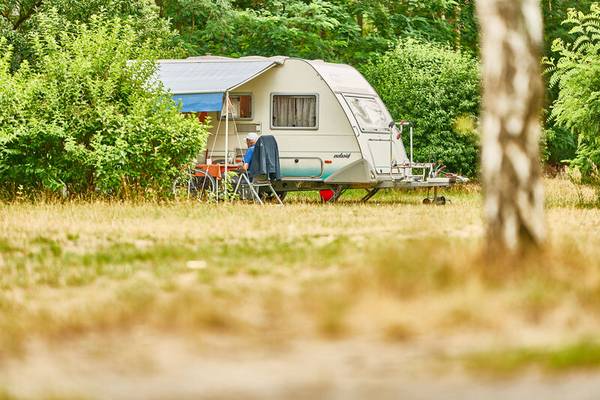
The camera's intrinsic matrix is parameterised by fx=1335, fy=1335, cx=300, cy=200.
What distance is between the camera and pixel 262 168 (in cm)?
2398

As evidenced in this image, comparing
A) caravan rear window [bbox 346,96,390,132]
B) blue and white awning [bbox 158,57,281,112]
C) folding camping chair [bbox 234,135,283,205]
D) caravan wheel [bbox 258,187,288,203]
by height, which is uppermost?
blue and white awning [bbox 158,57,281,112]

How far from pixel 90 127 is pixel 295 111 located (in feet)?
14.1

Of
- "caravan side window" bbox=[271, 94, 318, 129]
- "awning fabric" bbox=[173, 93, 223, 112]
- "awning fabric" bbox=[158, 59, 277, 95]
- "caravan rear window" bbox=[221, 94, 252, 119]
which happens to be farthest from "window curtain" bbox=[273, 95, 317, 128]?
"awning fabric" bbox=[173, 93, 223, 112]

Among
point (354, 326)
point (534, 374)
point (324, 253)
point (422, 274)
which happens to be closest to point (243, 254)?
point (324, 253)

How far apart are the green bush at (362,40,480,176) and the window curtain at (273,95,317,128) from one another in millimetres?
7682

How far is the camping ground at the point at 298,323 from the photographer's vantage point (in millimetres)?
6359

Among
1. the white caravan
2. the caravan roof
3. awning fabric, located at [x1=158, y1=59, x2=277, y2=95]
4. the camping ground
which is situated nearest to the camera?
the camping ground

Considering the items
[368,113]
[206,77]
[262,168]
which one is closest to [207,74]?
[206,77]

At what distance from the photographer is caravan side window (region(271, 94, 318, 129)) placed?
2550 cm

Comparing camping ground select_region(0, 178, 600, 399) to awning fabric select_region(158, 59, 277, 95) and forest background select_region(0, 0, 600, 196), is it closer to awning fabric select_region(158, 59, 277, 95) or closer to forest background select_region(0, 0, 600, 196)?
forest background select_region(0, 0, 600, 196)

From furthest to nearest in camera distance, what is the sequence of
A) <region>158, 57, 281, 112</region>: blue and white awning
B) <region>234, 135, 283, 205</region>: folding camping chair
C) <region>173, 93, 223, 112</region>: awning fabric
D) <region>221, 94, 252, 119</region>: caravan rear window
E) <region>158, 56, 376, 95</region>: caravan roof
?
<region>221, 94, 252, 119</region>: caravan rear window → <region>158, 56, 376, 95</region>: caravan roof → <region>158, 57, 281, 112</region>: blue and white awning → <region>173, 93, 223, 112</region>: awning fabric → <region>234, 135, 283, 205</region>: folding camping chair

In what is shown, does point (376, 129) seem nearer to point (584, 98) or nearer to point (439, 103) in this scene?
point (584, 98)

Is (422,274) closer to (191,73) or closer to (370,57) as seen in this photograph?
(191,73)

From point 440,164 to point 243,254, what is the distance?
20.7m
